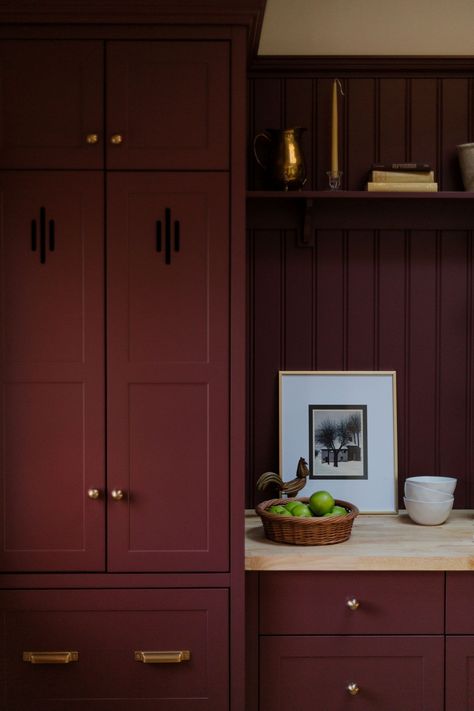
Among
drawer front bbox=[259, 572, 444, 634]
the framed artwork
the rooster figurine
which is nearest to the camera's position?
drawer front bbox=[259, 572, 444, 634]

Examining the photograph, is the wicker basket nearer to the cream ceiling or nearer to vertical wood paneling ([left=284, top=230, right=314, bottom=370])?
vertical wood paneling ([left=284, top=230, right=314, bottom=370])

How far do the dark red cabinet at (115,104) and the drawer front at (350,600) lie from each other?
50.1 inches

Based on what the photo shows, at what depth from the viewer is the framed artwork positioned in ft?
8.40

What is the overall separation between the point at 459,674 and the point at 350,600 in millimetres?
400

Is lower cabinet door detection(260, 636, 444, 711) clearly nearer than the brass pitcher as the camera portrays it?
Yes

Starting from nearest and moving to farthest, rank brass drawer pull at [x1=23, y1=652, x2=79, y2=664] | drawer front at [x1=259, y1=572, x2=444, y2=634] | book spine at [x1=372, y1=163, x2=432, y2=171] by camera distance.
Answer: brass drawer pull at [x1=23, y1=652, x2=79, y2=664], drawer front at [x1=259, y1=572, x2=444, y2=634], book spine at [x1=372, y1=163, x2=432, y2=171]

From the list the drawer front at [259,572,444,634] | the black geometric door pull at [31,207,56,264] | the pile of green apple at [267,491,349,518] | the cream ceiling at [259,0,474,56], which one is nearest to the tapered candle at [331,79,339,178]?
the cream ceiling at [259,0,474,56]

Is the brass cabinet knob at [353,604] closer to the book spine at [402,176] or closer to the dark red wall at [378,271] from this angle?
the dark red wall at [378,271]

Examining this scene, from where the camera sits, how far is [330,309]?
2.60 metres

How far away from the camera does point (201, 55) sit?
6.52ft

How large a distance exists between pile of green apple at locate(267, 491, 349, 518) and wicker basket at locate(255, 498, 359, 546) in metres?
0.03

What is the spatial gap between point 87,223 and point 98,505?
815 millimetres

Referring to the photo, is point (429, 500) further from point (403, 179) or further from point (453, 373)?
point (403, 179)

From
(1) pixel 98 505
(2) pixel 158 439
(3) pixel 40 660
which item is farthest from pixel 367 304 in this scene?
(3) pixel 40 660
